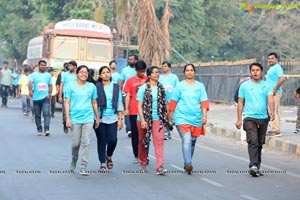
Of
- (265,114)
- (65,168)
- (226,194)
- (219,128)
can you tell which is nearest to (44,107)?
(219,128)

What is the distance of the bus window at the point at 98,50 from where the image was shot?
29.2 m

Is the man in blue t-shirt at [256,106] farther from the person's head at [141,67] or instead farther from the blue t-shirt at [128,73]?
the blue t-shirt at [128,73]

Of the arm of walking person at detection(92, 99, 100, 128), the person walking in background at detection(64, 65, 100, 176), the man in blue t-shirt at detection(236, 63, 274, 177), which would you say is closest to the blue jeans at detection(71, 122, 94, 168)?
the person walking in background at detection(64, 65, 100, 176)

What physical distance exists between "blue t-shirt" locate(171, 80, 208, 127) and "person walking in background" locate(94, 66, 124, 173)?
36.7 inches

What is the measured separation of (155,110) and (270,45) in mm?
35977

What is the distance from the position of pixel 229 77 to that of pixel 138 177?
19728mm

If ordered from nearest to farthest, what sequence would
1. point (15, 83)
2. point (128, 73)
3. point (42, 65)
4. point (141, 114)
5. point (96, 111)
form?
point (96, 111) < point (141, 114) < point (128, 73) < point (42, 65) < point (15, 83)

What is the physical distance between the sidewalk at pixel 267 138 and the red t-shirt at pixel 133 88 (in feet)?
14.0

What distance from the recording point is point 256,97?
11.4 meters

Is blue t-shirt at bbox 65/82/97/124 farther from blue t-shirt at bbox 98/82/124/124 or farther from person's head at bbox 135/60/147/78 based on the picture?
person's head at bbox 135/60/147/78

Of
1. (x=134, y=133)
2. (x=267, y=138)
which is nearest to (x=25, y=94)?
(x=267, y=138)

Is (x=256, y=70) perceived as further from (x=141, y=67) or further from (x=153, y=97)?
(x=141, y=67)

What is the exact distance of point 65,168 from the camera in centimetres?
1153

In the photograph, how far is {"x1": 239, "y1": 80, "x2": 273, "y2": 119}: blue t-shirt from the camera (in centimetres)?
1142
